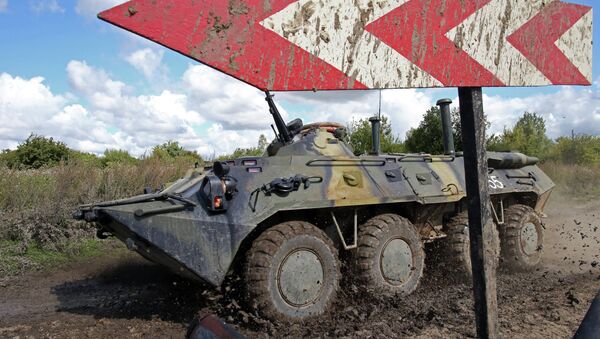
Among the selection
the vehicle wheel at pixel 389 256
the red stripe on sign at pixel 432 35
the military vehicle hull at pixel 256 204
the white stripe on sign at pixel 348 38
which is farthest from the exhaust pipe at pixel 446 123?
the white stripe on sign at pixel 348 38

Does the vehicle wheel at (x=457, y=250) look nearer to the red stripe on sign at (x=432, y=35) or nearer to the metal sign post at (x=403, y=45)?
the metal sign post at (x=403, y=45)

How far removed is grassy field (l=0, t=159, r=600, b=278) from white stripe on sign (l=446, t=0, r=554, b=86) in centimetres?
809

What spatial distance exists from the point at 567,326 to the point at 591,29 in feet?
9.65

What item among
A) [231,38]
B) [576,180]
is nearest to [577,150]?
[576,180]

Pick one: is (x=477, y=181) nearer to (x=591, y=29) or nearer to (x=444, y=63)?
(x=444, y=63)

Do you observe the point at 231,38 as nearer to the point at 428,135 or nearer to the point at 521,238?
the point at 521,238

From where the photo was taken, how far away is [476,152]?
2.48 metres

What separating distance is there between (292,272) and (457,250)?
2.77 metres

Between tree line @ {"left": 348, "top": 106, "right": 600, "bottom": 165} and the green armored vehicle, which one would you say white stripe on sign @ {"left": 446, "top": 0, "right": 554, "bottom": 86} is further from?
tree line @ {"left": 348, "top": 106, "right": 600, "bottom": 165}

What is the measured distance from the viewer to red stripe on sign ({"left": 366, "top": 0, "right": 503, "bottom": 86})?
1939 millimetres

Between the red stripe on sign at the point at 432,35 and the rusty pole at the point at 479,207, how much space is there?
29 centimetres

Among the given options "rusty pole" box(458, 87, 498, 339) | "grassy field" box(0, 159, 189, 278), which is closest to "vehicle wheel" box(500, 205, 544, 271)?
Result: "rusty pole" box(458, 87, 498, 339)

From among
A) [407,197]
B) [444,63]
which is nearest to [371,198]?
[407,197]

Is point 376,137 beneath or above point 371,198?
above
